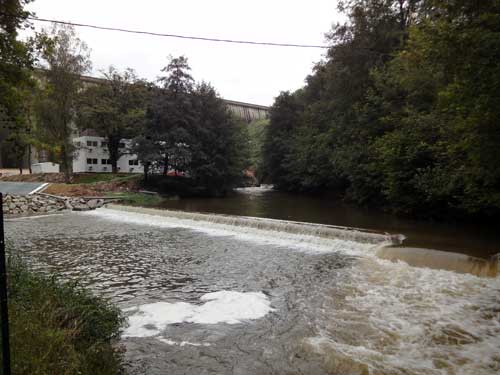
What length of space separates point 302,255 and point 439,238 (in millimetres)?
5193

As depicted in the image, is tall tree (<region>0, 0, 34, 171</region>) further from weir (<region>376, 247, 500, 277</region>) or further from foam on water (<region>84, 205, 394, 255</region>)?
weir (<region>376, 247, 500, 277</region>)

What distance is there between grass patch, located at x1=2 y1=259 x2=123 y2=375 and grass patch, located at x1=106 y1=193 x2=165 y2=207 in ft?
66.3

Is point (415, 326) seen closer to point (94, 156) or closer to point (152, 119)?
point (152, 119)

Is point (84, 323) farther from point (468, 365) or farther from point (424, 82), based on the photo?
point (424, 82)

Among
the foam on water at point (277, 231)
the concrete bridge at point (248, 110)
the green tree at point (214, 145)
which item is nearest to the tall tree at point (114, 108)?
the green tree at point (214, 145)

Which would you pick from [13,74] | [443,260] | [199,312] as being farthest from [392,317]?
[13,74]

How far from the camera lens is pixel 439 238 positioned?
41.5 feet

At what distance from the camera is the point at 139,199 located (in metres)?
27.1

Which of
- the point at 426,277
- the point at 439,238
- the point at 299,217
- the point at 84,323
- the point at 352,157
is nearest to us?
the point at 84,323

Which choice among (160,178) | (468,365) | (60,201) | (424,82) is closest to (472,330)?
(468,365)

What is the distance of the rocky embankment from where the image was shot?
2286 cm

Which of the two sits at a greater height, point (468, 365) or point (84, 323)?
point (84, 323)

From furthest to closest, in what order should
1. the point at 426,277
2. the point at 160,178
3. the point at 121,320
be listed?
1. the point at 160,178
2. the point at 426,277
3. the point at 121,320

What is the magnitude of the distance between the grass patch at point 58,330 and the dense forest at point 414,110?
749 centimetres
